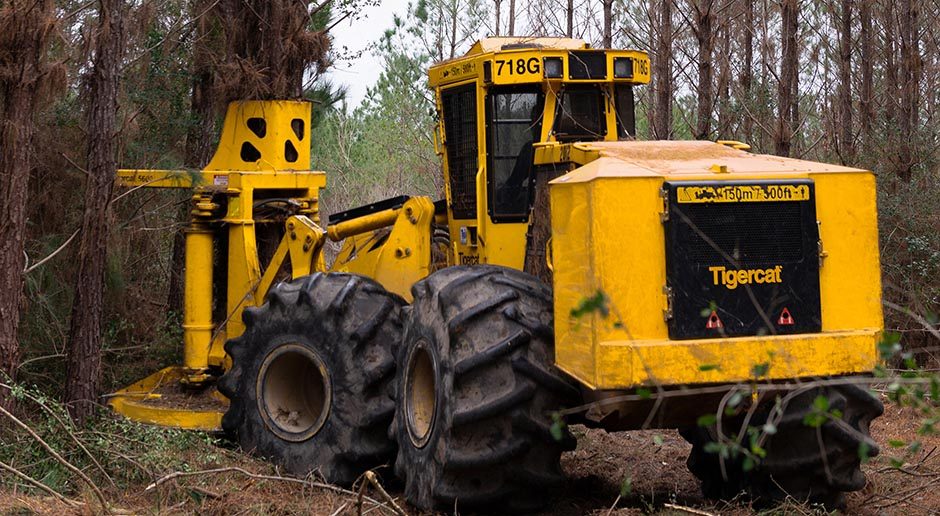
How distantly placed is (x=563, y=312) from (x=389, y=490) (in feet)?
7.77

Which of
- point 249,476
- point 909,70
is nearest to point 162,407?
point 249,476

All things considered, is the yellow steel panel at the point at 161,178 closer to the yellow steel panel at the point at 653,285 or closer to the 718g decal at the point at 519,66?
the 718g decal at the point at 519,66

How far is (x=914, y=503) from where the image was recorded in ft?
24.9

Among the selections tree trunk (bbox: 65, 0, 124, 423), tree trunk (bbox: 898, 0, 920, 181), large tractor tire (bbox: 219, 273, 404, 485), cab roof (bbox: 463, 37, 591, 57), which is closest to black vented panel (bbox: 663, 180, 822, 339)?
large tractor tire (bbox: 219, 273, 404, 485)

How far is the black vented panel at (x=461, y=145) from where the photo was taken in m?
8.43

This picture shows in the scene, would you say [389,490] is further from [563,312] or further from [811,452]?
[811,452]

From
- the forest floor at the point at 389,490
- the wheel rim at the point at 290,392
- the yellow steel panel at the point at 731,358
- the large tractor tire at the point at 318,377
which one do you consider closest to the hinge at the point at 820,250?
the yellow steel panel at the point at 731,358

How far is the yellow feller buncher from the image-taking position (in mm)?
6160

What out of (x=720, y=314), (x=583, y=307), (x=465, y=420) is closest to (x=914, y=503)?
(x=720, y=314)

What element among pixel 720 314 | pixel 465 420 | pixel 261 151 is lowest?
pixel 465 420

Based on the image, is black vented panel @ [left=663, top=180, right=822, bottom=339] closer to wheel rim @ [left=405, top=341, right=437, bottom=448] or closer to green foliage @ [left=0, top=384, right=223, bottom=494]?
wheel rim @ [left=405, top=341, right=437, bottom=448]

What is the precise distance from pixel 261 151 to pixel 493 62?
9.93 feet

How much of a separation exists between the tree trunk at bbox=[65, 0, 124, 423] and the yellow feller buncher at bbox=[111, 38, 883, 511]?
3.23ft

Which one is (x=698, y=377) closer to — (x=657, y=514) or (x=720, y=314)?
(x=720, y=314)
